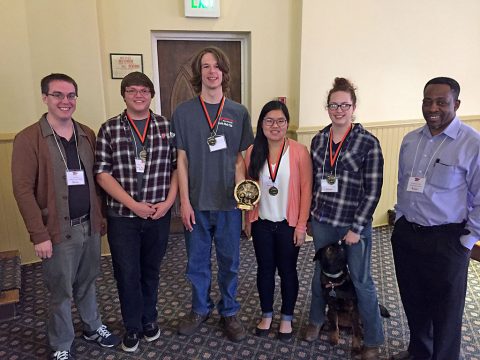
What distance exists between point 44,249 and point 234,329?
Answer: 48.7 inches

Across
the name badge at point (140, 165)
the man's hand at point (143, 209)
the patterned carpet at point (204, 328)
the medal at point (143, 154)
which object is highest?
the medal at point (143, 154)

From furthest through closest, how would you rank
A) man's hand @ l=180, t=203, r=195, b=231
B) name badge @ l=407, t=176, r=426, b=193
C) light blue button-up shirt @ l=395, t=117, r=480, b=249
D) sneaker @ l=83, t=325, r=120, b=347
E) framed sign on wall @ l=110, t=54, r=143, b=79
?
framed sign on wall @ l=110, t=54, r=143, b=79 → sneaker @ l=83, t=325, r=120, b=347 → man's hand @ l=180, t=203, r=195, b=231 → name badge @ l=407, t=176, r=426, b=193 → light blue button-up shirt @ l=395, t=117, r=480, b=249


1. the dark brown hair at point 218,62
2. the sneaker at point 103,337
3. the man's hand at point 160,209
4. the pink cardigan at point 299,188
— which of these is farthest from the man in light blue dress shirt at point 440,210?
the sneaker at point 103,337

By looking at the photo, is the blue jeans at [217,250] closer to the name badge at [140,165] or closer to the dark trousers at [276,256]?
the dark trousers at [276,256]

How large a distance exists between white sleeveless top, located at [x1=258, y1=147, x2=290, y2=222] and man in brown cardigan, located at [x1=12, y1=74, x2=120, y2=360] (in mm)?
931

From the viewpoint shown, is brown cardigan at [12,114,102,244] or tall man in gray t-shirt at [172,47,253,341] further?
tall man in gray t-shirt at [172,47,253,341]

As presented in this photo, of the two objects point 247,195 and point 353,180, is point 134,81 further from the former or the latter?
point 353,180

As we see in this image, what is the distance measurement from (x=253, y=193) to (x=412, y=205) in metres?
0.82

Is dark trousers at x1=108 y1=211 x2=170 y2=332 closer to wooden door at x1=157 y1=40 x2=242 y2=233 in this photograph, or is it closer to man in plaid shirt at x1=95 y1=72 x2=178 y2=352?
man in plaid shirt at x1=95 y1=72 x2=178 y2=352

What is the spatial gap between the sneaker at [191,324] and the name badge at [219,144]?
1.14 meters

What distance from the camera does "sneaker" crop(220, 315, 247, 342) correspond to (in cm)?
245

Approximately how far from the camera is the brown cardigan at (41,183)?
192cm

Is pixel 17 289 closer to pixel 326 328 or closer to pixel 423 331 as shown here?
pixel 326 328

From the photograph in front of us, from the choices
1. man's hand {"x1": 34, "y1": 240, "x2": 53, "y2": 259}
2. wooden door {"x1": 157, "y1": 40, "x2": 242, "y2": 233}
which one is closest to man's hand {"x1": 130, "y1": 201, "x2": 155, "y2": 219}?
man's hand {"x1": 34, "y1": 240, "x2": 53, "y2": 259}
